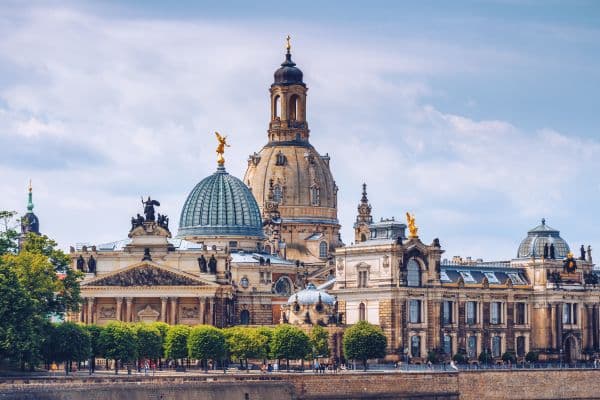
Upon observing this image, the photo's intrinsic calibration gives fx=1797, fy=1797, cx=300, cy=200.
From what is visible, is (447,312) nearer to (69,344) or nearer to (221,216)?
(221,216)

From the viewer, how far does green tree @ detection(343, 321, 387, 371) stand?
150m

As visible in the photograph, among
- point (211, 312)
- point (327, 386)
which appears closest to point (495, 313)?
point (211, 312)

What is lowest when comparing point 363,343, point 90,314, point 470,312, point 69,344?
point 69,344

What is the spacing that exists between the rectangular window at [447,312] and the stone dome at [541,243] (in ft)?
49.5

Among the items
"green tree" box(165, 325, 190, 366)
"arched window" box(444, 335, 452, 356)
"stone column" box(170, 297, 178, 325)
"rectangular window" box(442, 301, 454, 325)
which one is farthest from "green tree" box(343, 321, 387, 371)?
"stone column" box(170, 297, 178, 325)

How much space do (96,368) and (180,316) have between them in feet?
63.6

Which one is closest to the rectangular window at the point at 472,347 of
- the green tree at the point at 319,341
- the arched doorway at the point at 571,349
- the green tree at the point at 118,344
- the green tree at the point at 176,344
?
the arched doorway at the point at 571,349

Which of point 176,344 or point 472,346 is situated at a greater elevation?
point 472,346

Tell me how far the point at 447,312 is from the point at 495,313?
669 centimetres

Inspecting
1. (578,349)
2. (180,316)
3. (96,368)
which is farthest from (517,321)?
(96,368)

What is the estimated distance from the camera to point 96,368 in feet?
467

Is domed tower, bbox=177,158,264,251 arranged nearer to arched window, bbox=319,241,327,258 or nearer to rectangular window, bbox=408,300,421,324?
arched window, bbox=319,241,327,258

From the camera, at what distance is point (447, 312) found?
162m

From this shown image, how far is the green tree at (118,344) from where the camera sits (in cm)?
13512
